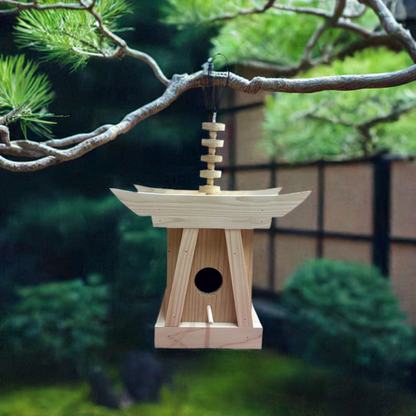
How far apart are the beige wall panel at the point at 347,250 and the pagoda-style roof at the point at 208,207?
0.85m

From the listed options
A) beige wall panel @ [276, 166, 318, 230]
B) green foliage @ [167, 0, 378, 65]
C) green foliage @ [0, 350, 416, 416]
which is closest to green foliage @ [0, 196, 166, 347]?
green foliage @ [0, 350, 416, 416]

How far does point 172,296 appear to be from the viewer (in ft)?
2.90

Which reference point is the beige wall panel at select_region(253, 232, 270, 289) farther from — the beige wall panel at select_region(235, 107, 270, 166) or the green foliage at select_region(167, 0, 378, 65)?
the green foliage at select_region(167, 0, 378, 65)

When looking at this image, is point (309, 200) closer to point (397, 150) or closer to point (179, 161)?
point (397, 150)

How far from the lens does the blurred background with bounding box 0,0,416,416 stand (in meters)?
1.54

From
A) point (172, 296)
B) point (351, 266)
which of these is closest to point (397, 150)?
point (351, 266)

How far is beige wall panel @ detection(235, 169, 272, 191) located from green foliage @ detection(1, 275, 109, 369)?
0.75 metres

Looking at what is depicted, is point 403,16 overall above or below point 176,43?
above

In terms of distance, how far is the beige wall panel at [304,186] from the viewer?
1593 mm

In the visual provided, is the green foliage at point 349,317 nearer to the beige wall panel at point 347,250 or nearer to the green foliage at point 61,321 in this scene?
the beige wall panel at point 347,250

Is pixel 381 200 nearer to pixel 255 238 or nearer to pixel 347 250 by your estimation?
pixel 347 250

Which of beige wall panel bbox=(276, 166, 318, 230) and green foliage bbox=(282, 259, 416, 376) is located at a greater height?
beige wall panel bbox=(276, 166, 318, 230)

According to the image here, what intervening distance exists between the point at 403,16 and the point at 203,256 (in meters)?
1.38

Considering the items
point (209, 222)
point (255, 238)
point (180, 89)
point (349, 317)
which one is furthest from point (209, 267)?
point (349, 317)
